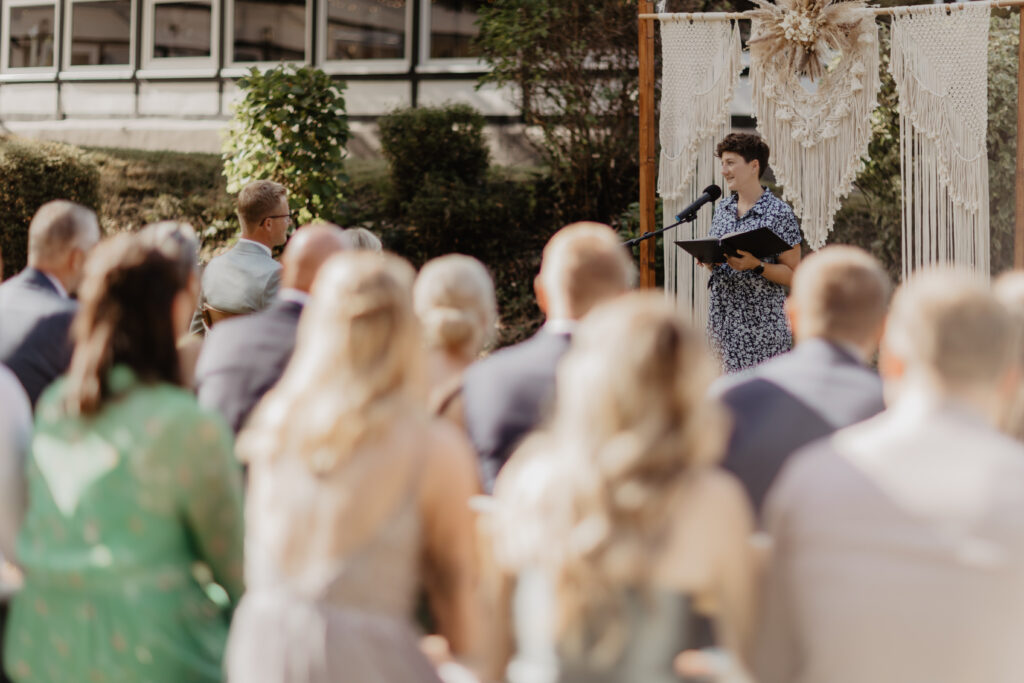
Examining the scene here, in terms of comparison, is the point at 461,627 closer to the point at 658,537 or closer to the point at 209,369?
the point at 658,537

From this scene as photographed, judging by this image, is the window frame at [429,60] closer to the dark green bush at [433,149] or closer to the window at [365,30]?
the window at [365,30]

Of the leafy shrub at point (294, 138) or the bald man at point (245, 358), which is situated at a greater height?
the leafy shrub at point (294, 138)

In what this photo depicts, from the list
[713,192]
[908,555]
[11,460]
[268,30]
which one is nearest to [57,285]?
[11,460]

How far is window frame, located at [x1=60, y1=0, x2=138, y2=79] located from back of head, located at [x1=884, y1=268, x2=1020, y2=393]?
616 inches

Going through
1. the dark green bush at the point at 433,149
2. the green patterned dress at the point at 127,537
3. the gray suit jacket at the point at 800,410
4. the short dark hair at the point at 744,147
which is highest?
the dark green bush at the point at 433,149

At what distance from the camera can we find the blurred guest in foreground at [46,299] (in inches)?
138

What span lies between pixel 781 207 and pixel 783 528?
3470mm

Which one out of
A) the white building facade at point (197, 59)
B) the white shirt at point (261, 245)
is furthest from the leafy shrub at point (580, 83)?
the white shirt at point (261, 245)

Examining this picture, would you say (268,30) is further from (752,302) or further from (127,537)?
(127,537)

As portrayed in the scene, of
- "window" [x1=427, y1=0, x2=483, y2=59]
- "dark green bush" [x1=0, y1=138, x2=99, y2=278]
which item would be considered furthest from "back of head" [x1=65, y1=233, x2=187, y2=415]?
"window" [x1=427, y1=0, x2=483, y2=59]

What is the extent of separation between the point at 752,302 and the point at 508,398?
2.76 meters

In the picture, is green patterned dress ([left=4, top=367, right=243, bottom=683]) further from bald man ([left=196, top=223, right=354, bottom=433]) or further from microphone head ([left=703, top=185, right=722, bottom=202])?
microphone head ([left=703, top=185, right=722, bottom=202])

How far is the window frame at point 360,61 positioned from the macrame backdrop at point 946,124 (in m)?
8.77

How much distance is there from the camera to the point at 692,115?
647 centimetres
